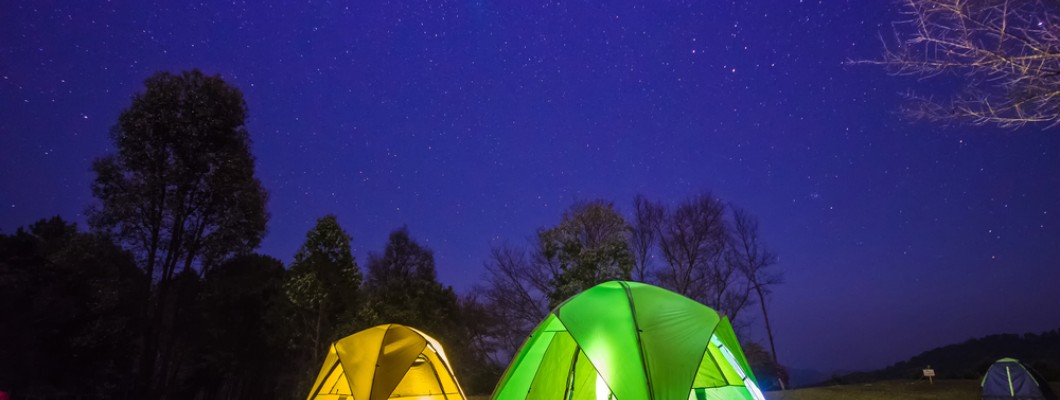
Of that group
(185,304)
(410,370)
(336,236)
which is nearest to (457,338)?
(336,236)

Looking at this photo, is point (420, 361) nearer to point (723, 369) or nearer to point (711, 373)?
point (711, 373)

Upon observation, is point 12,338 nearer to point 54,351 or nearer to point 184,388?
point 54,351

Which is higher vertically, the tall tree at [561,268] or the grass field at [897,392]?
the tall tree at [561,268]

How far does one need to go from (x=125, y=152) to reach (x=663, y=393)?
737 inches

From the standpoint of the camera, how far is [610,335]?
5.76m

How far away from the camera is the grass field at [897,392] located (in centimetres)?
1537

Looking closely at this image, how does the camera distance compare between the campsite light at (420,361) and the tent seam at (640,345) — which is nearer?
the tent seam at (640,345)

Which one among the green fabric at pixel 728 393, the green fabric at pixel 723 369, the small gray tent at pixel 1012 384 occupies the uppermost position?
the green fabric at pixel 723 369

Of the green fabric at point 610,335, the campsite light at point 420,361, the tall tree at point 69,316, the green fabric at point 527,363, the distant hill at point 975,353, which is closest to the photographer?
the green fabric at point 610,335

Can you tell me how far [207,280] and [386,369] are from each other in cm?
1451

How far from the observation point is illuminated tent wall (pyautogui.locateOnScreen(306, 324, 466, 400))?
28.5ft

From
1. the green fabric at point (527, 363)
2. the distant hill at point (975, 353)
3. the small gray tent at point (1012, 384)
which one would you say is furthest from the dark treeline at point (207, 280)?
the distant hill at point (975, 353)

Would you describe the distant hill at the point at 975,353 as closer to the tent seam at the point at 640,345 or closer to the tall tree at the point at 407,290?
the tall tree at the point at 407,290

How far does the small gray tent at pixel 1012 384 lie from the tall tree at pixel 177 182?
76.2ft
